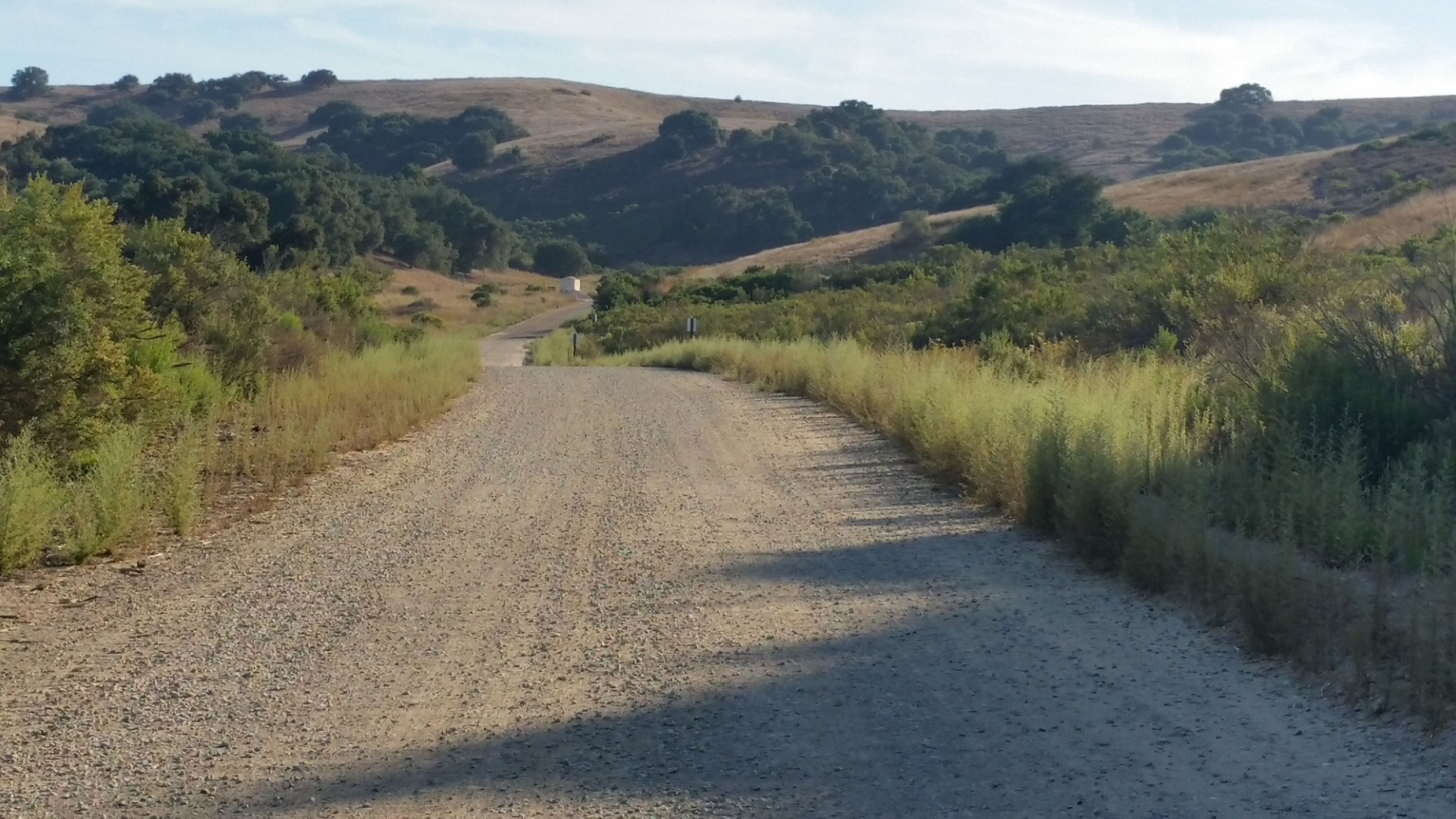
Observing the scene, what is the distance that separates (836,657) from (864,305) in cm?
3516

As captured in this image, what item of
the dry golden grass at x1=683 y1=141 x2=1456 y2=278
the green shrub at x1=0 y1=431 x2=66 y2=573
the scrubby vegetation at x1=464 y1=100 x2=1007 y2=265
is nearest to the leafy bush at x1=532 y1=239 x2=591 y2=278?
the scrubby vegetation at x1=464 y1=100 x2=1007 y2=265

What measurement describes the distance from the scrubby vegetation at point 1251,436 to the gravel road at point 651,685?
0.35 meters

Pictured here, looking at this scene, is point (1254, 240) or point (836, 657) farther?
point (1254, 240)

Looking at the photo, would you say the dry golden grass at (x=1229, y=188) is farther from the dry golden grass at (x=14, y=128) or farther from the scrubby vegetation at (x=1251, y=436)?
the dry golden grass at (x=14, y=128)

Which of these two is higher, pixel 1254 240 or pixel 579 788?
pixel 1254 240

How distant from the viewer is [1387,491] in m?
9.76

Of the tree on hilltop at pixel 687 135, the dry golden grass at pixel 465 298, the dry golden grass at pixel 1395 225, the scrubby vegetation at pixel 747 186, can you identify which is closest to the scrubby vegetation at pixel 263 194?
the dry golden grass at pixel 465 298

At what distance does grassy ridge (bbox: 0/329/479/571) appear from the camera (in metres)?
10.2

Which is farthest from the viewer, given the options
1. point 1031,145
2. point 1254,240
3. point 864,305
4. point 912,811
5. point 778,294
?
point 1031,145

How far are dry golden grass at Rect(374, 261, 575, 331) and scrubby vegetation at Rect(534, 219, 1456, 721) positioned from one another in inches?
1831

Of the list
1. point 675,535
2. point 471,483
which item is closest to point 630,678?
point 675,535

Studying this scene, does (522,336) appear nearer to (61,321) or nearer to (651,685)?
(61,321)

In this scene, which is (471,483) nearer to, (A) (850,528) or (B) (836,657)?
(A) (850,528)

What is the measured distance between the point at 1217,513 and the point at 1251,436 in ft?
4.46
